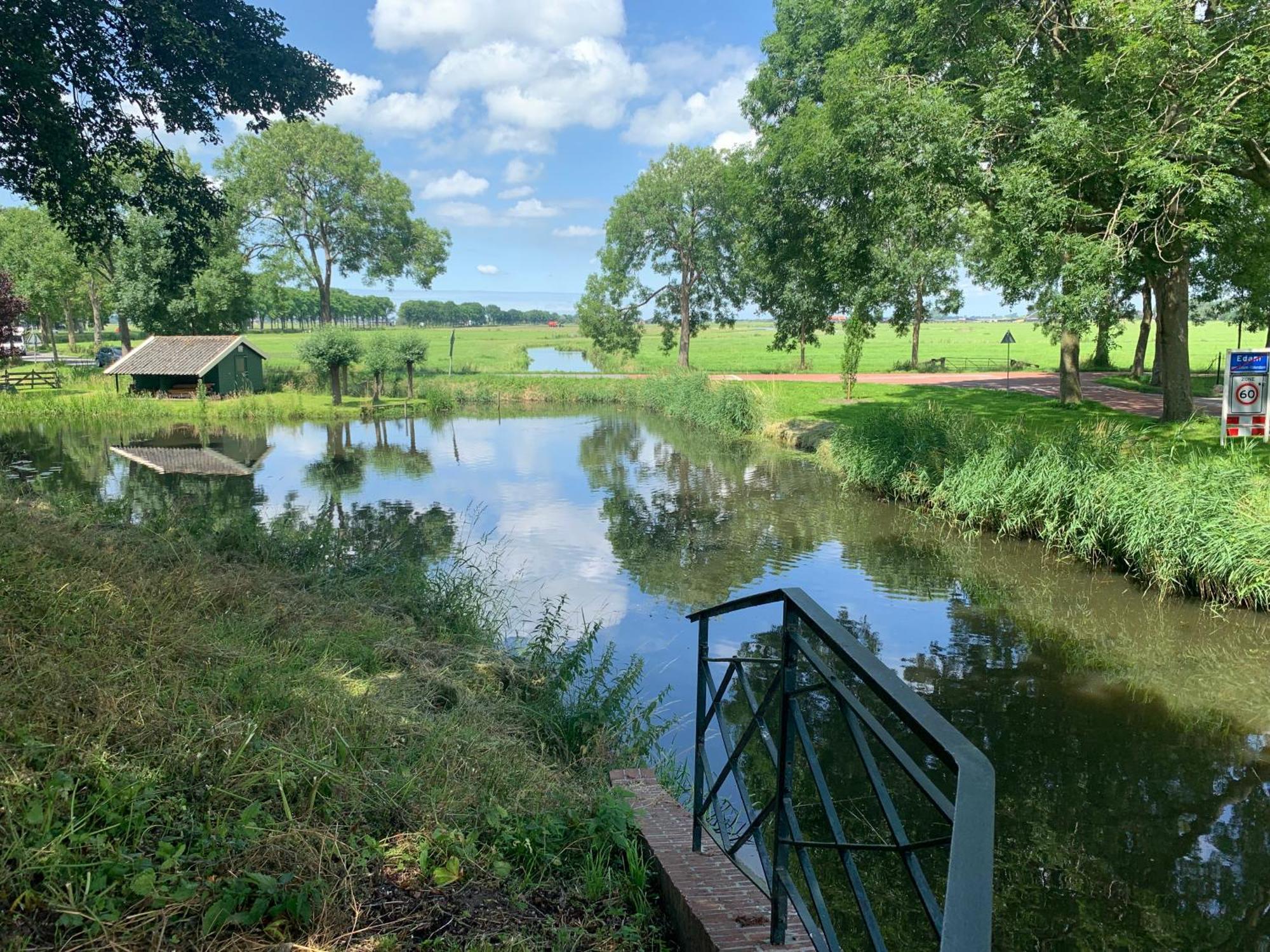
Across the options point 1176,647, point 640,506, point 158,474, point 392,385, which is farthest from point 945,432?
point 392,385

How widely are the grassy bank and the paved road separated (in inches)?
611

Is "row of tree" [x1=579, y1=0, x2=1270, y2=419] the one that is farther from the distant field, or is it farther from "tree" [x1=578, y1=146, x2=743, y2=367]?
"tree" [x1=578, y1=146, x2=743, y2=367]

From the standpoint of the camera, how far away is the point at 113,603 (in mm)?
5031

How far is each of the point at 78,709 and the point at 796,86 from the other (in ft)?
90.4

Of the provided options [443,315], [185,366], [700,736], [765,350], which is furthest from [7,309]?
[443,315]

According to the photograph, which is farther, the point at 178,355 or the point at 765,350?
the point at 765,350

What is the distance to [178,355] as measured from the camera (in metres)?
35.1

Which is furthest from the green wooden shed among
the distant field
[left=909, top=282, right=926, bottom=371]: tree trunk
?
[left=909, top=282, right=926, bottom=371]: tree trunk

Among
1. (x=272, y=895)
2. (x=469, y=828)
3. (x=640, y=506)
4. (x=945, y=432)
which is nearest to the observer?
(x=272, y=895)

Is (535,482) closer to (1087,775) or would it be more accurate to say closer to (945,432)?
(945,432)

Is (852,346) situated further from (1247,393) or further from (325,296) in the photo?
(325,296)

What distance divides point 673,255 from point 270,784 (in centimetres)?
4941

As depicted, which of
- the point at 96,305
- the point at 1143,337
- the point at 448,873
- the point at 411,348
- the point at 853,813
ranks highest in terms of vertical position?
the point at 96,305

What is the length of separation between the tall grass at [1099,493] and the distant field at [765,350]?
17.8 metres
